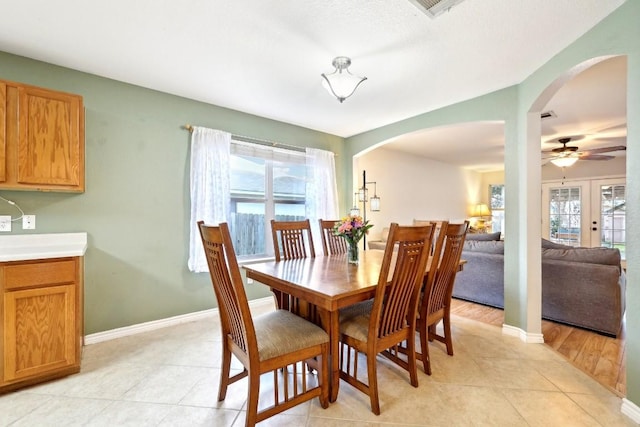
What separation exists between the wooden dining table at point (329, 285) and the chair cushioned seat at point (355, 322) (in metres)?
0.09

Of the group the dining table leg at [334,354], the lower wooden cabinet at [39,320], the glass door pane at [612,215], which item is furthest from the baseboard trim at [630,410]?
the glass door pane at [612,215]

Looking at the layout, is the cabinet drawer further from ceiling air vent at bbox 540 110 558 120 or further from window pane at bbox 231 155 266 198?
ceiling air vent at bbox 540 110 558 120

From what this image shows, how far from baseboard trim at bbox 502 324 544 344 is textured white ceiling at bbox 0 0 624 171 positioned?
7.84ft

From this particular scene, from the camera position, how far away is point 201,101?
10.4 ft

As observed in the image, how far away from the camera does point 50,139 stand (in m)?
2.14

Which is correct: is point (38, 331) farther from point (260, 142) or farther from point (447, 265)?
point (447, 265)

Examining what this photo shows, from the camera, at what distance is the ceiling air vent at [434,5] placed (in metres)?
1.59

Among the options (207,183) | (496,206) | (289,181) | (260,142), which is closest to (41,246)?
(207,183)

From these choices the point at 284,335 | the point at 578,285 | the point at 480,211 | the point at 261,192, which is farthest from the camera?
the point at 480,211

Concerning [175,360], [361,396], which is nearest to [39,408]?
[175,360]

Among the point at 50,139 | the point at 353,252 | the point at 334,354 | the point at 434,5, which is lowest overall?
the point at 334,354

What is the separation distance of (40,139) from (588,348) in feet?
16.1

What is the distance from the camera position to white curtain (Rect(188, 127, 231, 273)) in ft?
9.92

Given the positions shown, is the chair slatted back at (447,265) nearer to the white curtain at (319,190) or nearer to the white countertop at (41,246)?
the white curtain at (319,190)
